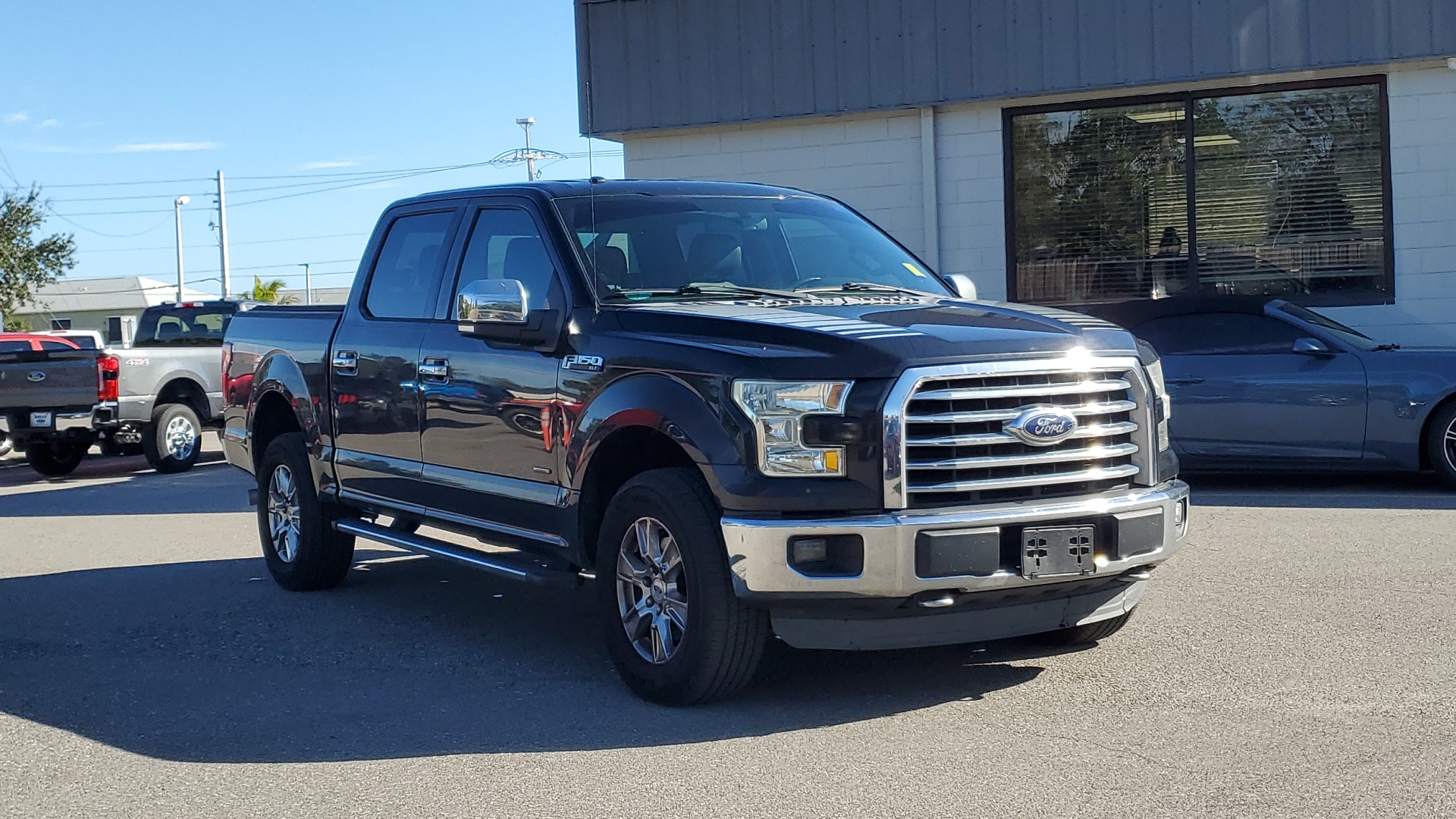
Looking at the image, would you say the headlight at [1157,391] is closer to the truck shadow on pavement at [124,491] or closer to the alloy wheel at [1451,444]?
the alloy wheel at [1451,444]

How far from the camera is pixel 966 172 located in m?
16.3

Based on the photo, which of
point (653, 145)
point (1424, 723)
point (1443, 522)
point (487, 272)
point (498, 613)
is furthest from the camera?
point (653, 145)

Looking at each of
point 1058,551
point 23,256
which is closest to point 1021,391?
point 1058,551

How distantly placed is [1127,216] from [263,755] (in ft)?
41.0

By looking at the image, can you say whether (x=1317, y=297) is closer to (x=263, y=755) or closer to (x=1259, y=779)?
(x=1259, y=779)

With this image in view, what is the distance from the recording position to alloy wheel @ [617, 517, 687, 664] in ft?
17.9

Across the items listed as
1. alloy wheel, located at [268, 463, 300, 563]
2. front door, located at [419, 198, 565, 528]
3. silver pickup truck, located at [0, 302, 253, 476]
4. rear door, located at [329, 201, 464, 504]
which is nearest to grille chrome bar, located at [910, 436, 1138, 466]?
front door, located at [419, 198, 565, 528]

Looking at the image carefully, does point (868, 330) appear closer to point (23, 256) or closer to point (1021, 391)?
point (1021, 391)

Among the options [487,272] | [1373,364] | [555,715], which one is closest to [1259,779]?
[555,715]

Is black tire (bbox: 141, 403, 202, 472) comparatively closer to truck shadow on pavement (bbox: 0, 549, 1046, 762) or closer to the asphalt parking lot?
the asphalt parking lot

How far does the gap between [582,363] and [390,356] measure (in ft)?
5.47

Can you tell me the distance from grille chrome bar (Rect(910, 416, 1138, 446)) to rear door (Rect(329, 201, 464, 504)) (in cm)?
283

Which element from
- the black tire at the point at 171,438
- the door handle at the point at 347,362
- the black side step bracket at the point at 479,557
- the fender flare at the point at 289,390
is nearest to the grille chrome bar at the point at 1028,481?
the black side step bracket at the point at 479,557

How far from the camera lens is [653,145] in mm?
17469
